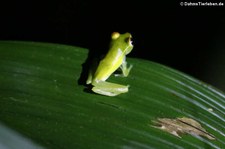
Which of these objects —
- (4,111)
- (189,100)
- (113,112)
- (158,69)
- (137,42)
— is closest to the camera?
(4,111)

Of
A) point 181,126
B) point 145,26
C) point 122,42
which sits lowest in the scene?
point 181,126

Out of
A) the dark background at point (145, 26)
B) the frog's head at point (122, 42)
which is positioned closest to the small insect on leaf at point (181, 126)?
the frog's head at point (122, 42)

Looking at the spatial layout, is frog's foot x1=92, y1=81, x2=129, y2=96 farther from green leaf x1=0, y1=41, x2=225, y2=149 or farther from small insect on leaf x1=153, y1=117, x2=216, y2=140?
small insect on leaf x1=153, y1=117, x2=216, y2=140

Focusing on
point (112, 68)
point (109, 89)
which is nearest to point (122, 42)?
point (112, 68)

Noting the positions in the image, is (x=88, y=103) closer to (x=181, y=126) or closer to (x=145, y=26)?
(x=181, y=126)

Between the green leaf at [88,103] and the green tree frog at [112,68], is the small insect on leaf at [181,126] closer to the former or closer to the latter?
the green leaf at [88,103]

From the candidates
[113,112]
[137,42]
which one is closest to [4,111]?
[113,112]

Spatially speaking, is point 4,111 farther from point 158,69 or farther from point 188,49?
point 188,49
